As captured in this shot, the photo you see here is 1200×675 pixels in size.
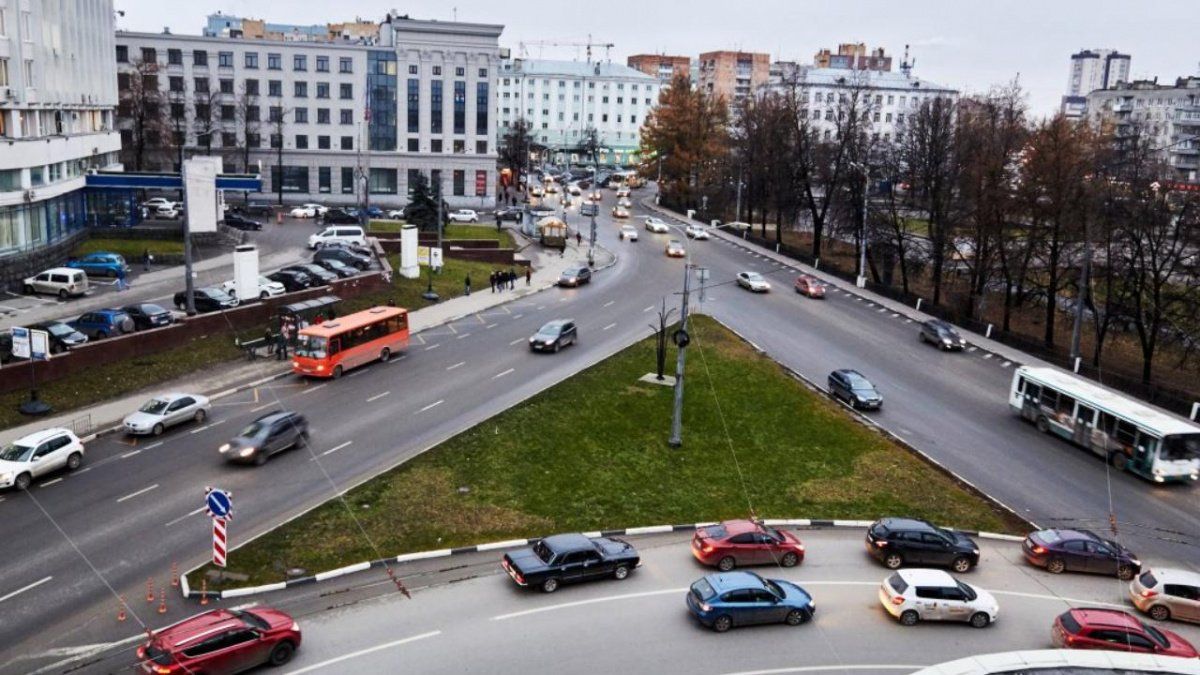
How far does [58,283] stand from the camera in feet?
167

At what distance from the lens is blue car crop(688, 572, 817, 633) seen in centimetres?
2273

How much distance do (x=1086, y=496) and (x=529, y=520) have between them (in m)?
19.9

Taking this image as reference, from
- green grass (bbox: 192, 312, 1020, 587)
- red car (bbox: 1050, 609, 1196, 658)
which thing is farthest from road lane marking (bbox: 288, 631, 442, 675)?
red car (bbox: 1050, 609, 1196, 658)

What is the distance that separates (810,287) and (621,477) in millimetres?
35583

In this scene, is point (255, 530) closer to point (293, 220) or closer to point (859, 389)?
point (859, 389)

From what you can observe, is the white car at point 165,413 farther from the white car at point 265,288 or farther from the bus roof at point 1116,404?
the bus roof at point 1116,404

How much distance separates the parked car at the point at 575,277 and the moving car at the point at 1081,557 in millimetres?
42178

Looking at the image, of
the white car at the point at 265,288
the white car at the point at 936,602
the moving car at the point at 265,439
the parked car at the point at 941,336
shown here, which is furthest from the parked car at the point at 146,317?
the parked car at the point at 941,336

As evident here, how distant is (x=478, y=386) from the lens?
138 ft

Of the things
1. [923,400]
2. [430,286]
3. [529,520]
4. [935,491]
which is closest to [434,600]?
[529,520]

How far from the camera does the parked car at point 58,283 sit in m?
50.7

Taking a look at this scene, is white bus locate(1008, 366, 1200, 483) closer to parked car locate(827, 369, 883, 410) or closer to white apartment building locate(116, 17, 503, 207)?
parked car locate(827, 369, 883, 410)

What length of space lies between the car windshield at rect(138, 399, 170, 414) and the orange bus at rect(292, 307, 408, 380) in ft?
25.1

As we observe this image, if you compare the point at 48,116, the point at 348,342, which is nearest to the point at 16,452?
the point at 348,342
